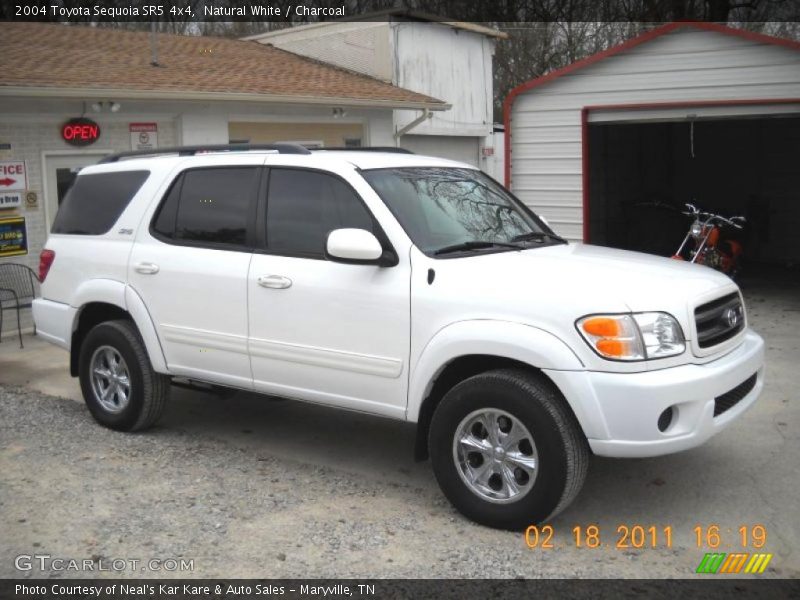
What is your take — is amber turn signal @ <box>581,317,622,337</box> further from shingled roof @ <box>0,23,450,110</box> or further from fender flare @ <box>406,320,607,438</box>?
shingled roof @ <box>0,23,450,110</box>

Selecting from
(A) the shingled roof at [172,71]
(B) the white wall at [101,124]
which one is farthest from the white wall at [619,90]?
(B) the white wall at [101,124]

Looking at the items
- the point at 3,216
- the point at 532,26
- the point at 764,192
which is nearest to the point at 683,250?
the point at 764,192

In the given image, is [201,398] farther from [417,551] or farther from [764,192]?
[764,192]

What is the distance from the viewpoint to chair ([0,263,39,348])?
10.3 m

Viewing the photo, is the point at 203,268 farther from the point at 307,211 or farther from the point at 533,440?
the point at 533,440

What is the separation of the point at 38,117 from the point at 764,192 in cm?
1262

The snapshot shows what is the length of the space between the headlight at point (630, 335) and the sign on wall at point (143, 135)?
844 centimetres

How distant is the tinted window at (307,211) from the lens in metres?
5.54

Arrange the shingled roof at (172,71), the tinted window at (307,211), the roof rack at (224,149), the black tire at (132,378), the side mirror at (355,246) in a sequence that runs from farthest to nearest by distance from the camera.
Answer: the shingled roof at (172,71) → the black tire at (132,378) → the roof rack at (224,149) → the tinted window at (307,211) → the side mirror at (355,246)

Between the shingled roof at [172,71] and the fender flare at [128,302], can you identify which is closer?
the fender flare at [128,302]

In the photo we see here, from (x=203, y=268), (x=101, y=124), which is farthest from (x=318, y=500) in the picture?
(x=101, y=124)

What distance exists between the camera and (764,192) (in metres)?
17.1

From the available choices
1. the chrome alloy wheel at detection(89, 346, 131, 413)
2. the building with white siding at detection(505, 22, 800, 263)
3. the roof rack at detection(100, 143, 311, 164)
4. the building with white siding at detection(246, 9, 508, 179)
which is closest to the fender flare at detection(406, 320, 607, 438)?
the roof rack at detection(100, 143, 311, 164)

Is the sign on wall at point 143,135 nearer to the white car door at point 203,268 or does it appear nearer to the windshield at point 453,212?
the white car door at point 203,268
